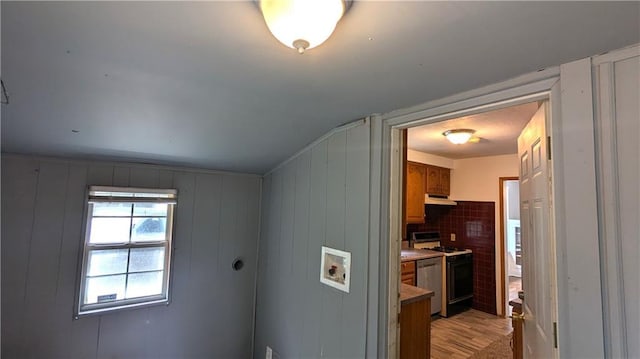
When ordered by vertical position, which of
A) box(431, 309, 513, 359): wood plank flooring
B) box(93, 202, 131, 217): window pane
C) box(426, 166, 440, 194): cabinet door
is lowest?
box(431, 309, 513, 359): wood plank flooring

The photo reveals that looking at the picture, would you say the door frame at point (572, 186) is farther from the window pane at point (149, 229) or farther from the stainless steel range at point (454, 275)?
the stainless steel range at point (454, 275)

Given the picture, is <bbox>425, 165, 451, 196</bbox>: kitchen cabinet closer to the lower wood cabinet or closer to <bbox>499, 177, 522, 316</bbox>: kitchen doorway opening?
<bbox>499, 177, 522, 316</bbox>: kitchen doorway opening

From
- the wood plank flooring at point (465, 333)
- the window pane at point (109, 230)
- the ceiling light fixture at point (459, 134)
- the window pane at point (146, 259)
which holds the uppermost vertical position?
the ceiling light fixture at point (459, 134)

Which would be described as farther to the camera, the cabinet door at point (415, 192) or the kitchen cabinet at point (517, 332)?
the cabinet door at point (415, 192)

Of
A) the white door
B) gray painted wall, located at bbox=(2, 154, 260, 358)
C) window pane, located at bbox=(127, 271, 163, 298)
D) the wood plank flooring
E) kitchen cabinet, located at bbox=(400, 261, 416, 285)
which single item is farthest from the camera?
kitchen cabinet, located at bbox=(400, 261, 416, 285)

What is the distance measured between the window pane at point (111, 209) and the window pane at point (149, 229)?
0.11 m

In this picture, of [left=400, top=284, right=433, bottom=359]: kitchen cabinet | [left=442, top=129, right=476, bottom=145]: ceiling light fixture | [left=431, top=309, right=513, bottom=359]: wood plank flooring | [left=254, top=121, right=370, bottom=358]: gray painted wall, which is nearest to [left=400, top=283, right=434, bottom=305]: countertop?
[left=400, top=284, right=433, bottom=359]: kitchen cabinet

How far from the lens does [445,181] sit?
4902 mm

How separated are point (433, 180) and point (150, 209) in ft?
12.6

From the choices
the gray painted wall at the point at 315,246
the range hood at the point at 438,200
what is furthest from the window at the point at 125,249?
the range hood at the point at 438,200

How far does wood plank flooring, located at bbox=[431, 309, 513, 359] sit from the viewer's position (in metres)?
3.32

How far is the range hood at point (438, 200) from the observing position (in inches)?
179

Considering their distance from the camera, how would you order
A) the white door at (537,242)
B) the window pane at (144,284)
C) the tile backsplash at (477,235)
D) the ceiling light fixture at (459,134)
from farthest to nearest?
1. the tile backsplash at (477,235)
2. the ceiling light fixture at (459,134)
3. the window pane at (144,284)
4. the white door at (537,242)

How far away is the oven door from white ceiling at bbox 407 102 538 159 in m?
1.57
